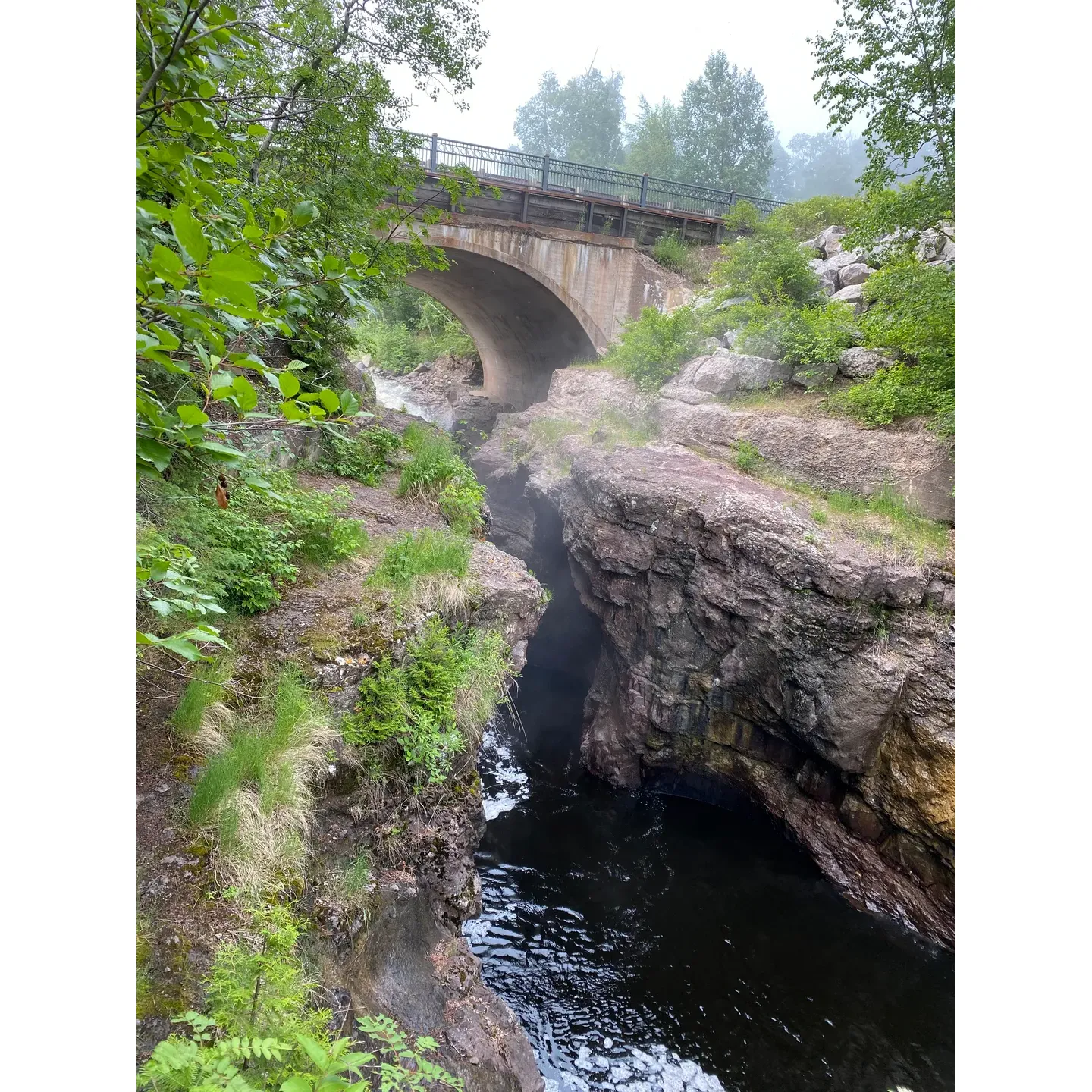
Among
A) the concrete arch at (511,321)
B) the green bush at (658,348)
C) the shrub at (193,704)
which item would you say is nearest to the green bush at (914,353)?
the green bush at (658,348)

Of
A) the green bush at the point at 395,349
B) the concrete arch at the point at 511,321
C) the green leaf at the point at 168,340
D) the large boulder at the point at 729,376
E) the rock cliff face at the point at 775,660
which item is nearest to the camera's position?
the green leaf at the point at 168,340

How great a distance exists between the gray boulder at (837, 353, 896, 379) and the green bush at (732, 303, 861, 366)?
17 cm

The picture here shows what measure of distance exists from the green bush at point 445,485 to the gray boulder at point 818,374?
19.4 feet

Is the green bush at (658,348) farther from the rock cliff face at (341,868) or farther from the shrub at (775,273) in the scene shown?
the rock cliff face at (341,868)

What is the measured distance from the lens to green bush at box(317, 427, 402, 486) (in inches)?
330

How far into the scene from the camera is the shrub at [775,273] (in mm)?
12820

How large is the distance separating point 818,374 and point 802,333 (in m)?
1.10

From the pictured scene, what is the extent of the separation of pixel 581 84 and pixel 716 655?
38.3m

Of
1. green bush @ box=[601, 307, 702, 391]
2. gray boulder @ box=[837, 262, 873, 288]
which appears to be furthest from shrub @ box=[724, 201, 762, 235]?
green bush @ box=[601, 307, 702, 391]

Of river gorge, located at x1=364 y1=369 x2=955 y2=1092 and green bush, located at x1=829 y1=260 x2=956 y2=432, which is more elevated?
green bush, located at x1=829 y1=260 x2=956 y2=432

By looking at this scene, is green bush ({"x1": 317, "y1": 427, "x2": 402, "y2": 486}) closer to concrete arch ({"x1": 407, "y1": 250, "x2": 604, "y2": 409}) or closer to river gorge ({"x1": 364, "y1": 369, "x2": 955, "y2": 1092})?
river gorge ({"x1": 364, "y1": 369, "x2": 955, "y2": 1092})

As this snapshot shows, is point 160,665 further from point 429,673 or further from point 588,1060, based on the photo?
point 588,1060

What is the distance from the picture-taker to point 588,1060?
573 centimetres

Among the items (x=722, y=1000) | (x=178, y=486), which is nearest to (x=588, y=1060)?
(x=722, y=1000)
